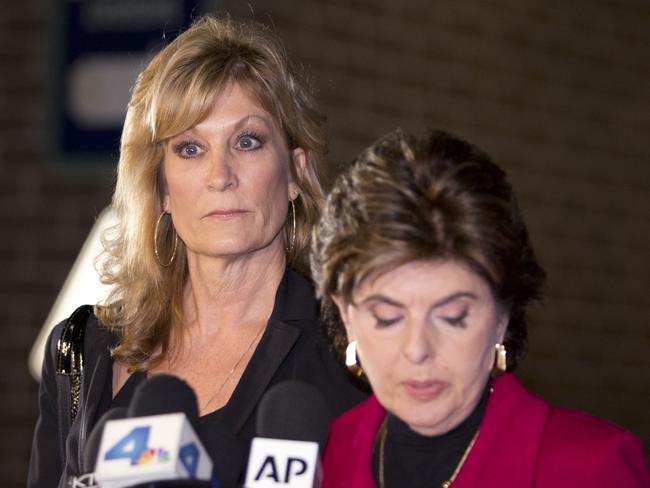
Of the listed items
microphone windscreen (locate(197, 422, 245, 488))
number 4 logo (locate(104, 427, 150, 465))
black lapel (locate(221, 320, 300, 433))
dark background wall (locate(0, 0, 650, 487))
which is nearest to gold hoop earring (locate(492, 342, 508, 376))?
microphone windscreen (locate(197, 422, 245, 488))

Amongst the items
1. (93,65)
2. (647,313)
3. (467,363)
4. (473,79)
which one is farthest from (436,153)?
(647,313)

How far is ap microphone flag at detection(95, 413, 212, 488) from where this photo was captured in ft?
5.67

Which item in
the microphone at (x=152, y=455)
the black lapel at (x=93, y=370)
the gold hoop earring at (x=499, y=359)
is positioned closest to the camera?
the microphone at (x=152, y=455)

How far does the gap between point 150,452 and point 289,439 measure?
262mm

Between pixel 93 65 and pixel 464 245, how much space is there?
2.99 metres

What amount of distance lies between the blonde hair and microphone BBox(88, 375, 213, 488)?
115 cm

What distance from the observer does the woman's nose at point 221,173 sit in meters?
2.78

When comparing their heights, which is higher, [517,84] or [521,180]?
[517,84]

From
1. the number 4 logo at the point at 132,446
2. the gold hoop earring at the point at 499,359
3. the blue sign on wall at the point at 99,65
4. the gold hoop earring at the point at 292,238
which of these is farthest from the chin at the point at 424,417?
the blue sign on wall at the point at 99,65

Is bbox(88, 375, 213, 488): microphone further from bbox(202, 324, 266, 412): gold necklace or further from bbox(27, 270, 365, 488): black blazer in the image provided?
bbox(202, 324, 266, 412): gold necklace

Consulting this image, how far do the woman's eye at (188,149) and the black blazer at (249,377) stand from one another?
1.13 ft

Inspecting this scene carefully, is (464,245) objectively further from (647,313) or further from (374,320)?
(647,313)

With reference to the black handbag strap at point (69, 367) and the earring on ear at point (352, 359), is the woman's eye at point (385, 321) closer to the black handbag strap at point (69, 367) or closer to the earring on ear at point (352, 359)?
the earring on ear at point (352, 359)

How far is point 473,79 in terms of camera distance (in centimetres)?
591
